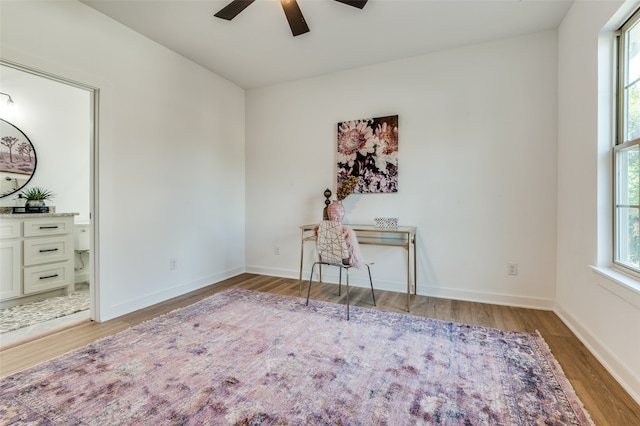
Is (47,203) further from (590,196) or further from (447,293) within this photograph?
(590,196)

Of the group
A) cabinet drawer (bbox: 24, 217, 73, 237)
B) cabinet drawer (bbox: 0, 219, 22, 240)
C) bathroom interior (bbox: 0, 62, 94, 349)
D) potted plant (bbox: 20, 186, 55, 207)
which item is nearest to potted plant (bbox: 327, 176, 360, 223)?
bathroom interior (bbox: 0, 62, 94, 349)

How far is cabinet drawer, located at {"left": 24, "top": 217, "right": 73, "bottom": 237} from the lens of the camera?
112 inches

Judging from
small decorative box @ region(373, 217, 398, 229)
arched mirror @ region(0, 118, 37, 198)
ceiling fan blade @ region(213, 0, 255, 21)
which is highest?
ceiling fan blade @ region(213, 0, 255, 21)

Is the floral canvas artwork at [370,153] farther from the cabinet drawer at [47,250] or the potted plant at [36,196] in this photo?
the potted plant at [36,196]

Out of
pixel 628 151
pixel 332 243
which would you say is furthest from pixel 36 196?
pixel 628 151

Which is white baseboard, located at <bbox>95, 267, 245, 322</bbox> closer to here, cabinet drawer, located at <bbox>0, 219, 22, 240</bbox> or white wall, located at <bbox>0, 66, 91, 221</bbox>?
cabinet drawer, located at <bbox>0, 219, 22, 240</bbox>

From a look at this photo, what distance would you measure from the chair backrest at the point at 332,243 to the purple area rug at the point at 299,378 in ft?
1.88

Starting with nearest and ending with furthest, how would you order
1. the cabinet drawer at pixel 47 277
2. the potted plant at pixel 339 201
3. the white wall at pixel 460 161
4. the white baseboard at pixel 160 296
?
1. the white baseboard at pixel 160 296
2. the white wall at pixel 460 161
3. the cabinet drawer at pixel 47 277
4. the potted plant at pixel 339 201

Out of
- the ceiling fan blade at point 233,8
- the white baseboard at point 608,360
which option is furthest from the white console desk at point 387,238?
the ceiling fan blade at point 233,8

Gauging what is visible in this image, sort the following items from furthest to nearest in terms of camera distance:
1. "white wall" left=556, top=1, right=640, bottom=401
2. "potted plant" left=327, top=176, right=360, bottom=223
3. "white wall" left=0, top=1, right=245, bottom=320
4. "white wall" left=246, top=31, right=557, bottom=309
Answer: "potted plant" left=327, top=176, right=360, bottom=223
"white wall" left=246, top=31, right=557, bottom=309
"white wall" left=0, top=1, right=245, bottom=320
"white wall" left=556, top=1, right=640, bottom=401

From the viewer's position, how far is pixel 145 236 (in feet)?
9.13

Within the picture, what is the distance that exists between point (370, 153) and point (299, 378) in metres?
2.43

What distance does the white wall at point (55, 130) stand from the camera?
3.17 metres

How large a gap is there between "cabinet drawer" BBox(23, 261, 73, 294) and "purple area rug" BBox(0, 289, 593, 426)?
1.60 meters
